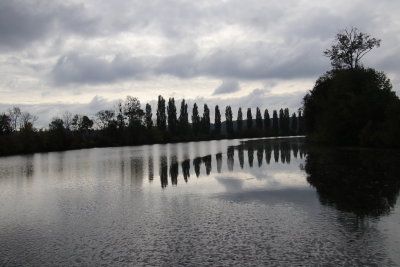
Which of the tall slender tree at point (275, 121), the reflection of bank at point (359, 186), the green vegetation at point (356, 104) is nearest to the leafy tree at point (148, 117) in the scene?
the tall slender tree at point (275, 121)

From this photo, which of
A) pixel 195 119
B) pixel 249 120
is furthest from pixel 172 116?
pixel 249 120

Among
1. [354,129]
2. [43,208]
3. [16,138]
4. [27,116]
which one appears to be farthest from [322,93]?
[27,116]

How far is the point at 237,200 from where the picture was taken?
17.2m

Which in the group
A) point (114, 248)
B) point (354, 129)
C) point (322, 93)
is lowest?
point (114, 248)

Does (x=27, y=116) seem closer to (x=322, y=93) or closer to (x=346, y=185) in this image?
(x=322, y=93)

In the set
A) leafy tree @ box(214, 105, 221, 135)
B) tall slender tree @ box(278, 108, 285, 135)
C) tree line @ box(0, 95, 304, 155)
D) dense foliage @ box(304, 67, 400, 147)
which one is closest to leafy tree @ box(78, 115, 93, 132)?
tree line @ box(0, 95, 304, 155)

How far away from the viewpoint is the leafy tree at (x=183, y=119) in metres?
139

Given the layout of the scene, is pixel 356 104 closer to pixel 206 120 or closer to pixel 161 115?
pixel 161 115

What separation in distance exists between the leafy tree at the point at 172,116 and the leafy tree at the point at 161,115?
222 centimetres

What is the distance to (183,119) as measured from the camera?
145375 millimetres

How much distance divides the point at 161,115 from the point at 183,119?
10.1 meters

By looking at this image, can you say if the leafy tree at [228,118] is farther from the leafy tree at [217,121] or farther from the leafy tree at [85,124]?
the leafy tree at [85,124]

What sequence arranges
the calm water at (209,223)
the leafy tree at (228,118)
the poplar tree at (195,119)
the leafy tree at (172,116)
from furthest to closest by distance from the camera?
1. the leafy tree at (228,118)
2. the poplar tree at (195,119)
3. the leafy tree at (172,116)
4. the calm water at (209,223)

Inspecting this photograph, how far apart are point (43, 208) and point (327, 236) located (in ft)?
40.4
